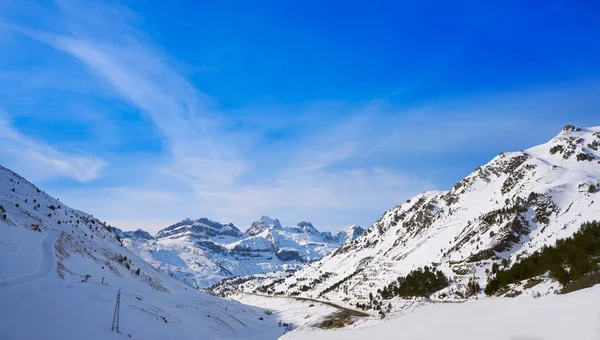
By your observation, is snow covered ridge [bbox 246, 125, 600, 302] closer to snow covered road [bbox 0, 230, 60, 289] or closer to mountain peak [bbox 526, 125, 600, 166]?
mountain peak [bbox 526, 125, 600, 166]

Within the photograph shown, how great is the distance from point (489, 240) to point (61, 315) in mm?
108303

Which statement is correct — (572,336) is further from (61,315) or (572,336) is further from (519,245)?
(519,245)

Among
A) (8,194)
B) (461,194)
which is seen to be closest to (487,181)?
(461,194)

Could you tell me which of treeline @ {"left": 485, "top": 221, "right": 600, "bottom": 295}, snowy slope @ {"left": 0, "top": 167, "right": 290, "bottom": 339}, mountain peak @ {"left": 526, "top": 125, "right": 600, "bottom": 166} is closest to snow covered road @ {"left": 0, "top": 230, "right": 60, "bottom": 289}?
snowy slope @ {"left": 0, "top": 167, "right": 290, "bottom": 339}

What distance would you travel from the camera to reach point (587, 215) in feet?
236

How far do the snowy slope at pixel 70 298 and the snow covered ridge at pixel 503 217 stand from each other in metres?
53.3

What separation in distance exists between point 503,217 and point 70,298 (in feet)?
404

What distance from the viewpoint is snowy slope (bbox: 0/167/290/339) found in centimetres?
2072

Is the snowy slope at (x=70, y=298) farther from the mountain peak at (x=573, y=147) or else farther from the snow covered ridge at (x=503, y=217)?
the mountain peak at (x=573, y=147)

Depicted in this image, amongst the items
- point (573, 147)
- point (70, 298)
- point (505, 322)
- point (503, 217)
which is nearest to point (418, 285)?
point (503, 217)

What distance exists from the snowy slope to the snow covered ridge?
2100 inches

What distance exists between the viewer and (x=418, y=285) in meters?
90.2

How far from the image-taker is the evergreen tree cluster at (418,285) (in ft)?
274

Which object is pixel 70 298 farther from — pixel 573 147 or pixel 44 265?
pixel 573 147
